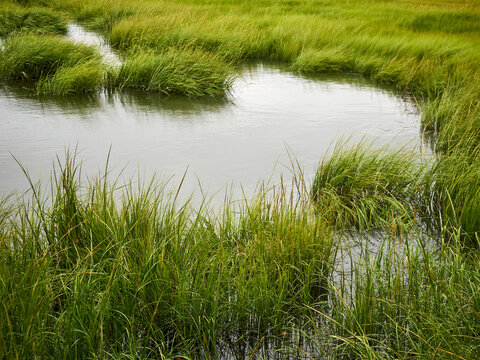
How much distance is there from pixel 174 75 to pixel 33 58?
187 cm

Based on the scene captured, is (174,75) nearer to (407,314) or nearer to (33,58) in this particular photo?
(33,58)

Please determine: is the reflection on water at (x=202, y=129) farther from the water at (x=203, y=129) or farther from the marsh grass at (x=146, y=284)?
the marsh grass at (x=146, y=284)

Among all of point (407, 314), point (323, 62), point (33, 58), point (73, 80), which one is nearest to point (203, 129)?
point (73, 80)

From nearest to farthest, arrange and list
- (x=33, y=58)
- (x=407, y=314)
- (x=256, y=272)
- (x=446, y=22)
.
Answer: (x=407, y=314) < (x=256, y=272) < (x=33, y=58) < (x=446, y=22)

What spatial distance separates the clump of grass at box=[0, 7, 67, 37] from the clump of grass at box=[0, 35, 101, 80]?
3.07 m

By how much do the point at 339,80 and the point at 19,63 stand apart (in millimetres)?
4491

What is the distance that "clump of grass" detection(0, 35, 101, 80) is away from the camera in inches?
269

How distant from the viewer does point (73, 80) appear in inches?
251

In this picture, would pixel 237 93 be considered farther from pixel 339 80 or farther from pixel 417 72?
pixel 417 72

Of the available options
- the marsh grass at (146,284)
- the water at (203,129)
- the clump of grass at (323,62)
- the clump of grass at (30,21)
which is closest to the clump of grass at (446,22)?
the clump of grass at (323,62)

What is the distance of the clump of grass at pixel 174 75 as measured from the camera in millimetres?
6680

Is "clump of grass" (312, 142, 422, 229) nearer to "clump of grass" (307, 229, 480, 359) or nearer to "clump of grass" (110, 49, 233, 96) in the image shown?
"clump of grass" (307, 229, 480, 359)

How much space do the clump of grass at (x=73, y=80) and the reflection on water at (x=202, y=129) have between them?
6.5 inches

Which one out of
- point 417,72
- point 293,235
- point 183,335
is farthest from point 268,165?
point 417,72
